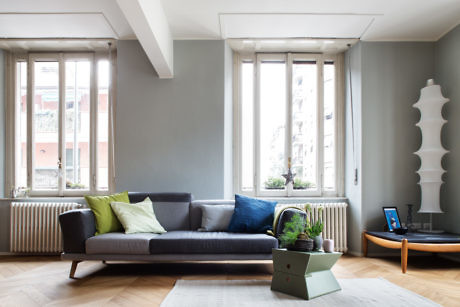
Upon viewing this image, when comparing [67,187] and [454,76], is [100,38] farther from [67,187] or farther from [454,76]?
[454,76]

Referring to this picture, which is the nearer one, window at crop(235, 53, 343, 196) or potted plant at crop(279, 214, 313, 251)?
potted plant at crop(279, 214, 313, 251)

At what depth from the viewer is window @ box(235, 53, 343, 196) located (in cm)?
541

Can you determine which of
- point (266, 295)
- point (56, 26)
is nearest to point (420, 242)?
→ point (266, 295)

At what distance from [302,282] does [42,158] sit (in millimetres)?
4073

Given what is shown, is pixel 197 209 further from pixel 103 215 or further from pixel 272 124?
pixel 272 124

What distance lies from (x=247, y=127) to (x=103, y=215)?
7.77ft

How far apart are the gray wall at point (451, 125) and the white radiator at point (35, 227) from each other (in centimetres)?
468

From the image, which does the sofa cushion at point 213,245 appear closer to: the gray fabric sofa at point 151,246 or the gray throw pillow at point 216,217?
the gray fabric sofa at point 151,246

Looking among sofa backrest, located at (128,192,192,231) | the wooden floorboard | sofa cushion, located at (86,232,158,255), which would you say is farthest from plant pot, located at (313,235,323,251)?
sofa backrest, located at (128,192,192,231)

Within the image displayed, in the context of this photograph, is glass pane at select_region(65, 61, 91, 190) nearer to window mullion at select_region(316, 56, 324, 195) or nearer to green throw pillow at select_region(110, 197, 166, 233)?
green throw pillow at select_region(110, 197, 166, 233)

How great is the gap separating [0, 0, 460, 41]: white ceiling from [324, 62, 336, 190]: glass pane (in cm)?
73

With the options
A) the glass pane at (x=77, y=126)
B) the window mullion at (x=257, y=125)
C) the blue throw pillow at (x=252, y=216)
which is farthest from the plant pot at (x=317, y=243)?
the glass pane at (x=77, y=126)

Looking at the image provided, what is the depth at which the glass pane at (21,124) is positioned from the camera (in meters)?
5.38

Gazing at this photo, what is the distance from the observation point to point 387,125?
198 inches
